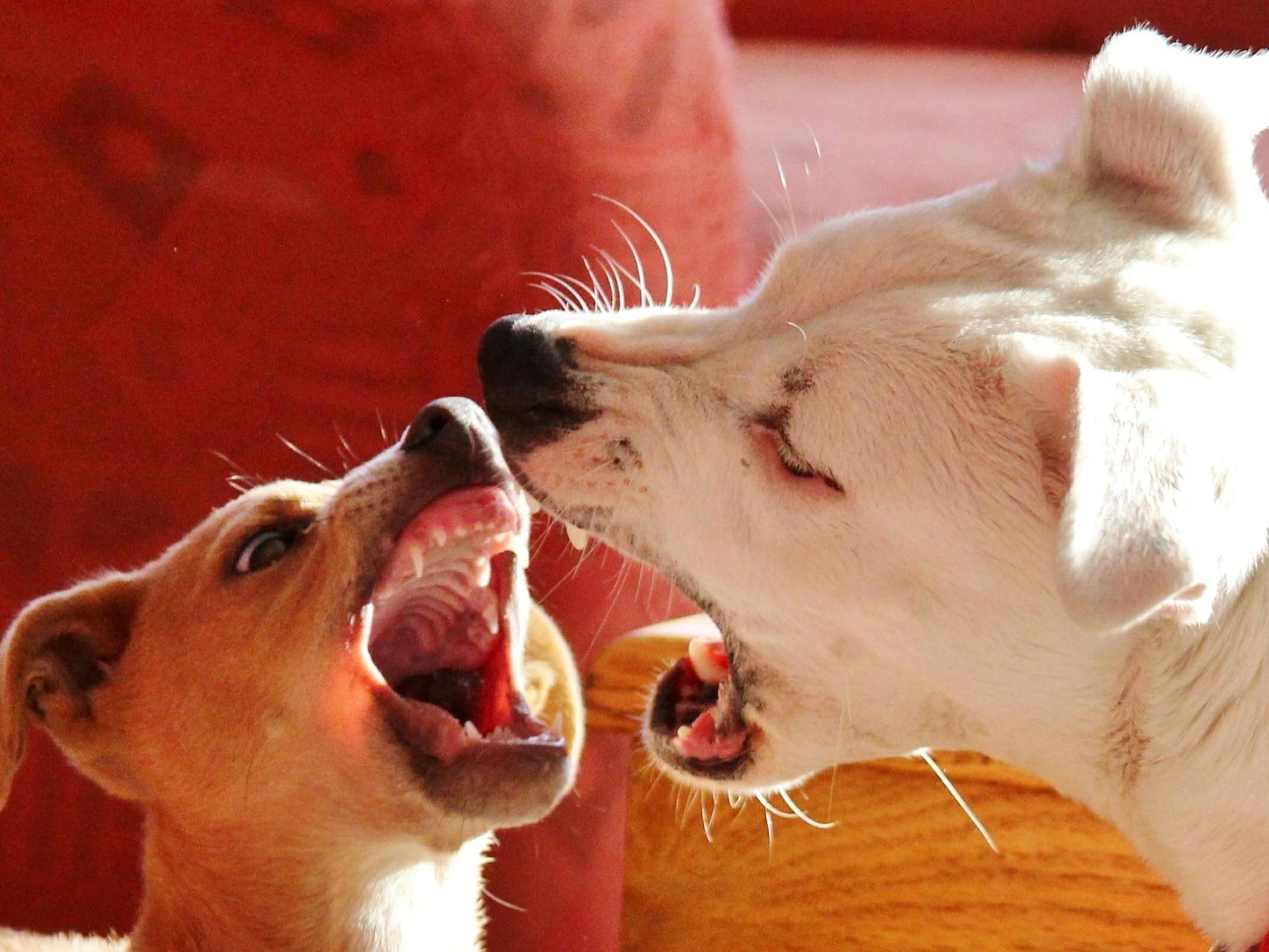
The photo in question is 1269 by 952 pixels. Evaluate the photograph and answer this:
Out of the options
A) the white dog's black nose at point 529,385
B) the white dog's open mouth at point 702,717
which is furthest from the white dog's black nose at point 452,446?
the white dog's open mouth at point 702,717

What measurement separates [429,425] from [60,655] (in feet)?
1.66

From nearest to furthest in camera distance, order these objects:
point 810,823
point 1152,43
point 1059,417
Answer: point 1059,417, point 1152,43, point 810,823

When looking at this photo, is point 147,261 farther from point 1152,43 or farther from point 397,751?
point 1152,43

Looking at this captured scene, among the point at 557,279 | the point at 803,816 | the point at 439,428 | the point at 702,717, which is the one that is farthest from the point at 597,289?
the point at 803,816

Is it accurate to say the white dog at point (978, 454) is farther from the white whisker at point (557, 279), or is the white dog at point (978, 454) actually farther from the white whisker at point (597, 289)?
the white whisker at point (557, 279)

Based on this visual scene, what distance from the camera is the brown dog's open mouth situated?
130 centimetres

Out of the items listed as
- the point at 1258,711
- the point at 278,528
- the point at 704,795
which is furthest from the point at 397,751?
the point at 1258,711

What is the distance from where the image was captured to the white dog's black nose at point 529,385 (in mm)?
1137

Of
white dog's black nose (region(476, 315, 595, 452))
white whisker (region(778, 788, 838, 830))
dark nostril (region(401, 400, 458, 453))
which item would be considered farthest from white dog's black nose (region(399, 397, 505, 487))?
white whisker (region(778, 788, 838, 830))

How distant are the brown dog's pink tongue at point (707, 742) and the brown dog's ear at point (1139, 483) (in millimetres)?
409

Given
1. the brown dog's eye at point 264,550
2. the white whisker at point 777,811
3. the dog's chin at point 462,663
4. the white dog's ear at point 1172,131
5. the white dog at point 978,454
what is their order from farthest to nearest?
1. the white whisker at point 777,811
2. the brown dog's eye at point 264,550
3. the dog's chin at point 462,663
4. the white dog's ear at point 1172,131
5. the white dog at point 978,454

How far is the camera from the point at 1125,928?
1406 millimetres

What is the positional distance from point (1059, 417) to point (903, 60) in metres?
2.03

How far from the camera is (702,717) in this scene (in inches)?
50.0
